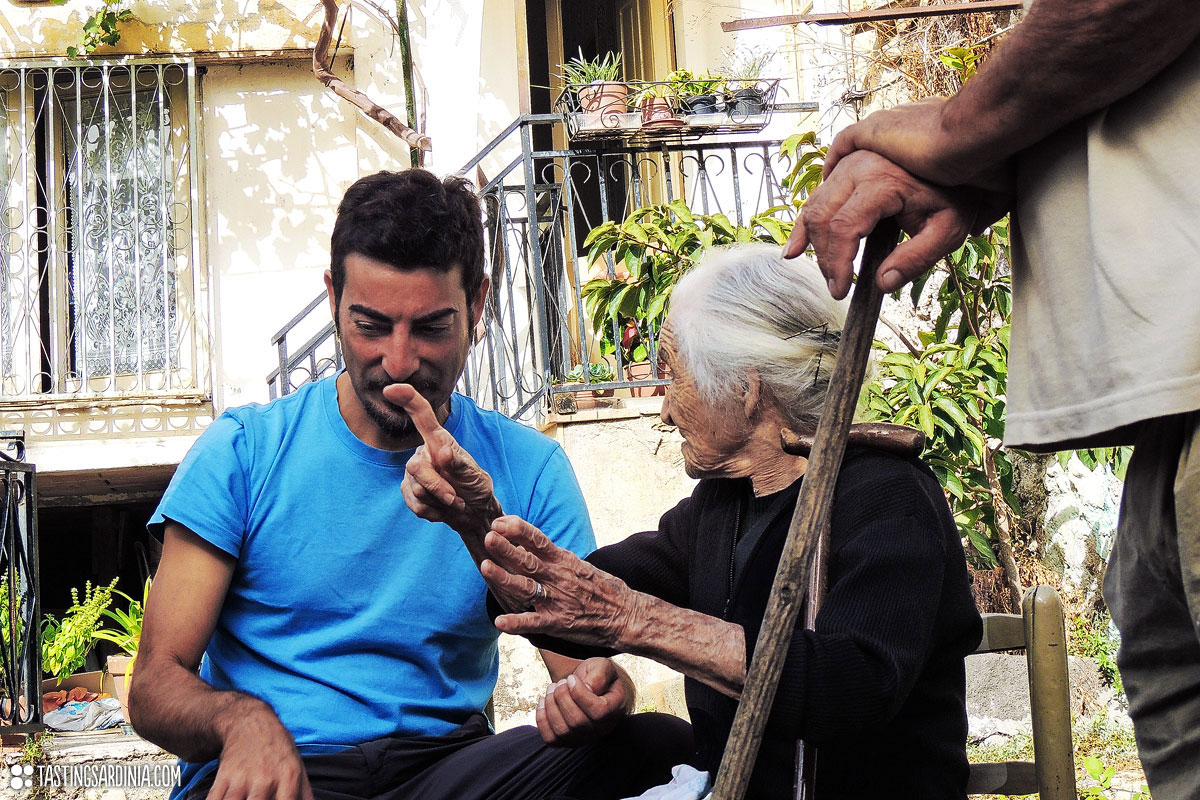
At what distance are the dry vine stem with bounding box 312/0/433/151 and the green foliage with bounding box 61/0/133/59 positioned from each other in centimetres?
133

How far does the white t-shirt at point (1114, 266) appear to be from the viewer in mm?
1153

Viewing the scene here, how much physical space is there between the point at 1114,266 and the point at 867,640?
0.71m

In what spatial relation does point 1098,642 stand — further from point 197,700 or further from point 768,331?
point 197,700

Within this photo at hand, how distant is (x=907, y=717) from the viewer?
1.92m

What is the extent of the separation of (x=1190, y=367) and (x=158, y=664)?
1812 millimetres

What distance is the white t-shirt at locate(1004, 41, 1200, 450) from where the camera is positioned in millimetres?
1153

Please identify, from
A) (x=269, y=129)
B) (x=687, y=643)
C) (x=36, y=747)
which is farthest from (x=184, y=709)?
(x=269, y=129)

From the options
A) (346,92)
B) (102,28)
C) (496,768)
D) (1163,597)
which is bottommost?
(496,768)

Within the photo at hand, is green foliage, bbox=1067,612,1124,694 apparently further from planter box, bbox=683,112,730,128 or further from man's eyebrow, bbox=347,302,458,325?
man's eyebrow, bbox=347,302,458,325

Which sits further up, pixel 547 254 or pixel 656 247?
pixel 547 254

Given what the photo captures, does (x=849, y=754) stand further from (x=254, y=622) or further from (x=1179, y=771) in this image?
(x=254, y=622)

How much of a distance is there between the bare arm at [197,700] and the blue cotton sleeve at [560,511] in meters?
0.66

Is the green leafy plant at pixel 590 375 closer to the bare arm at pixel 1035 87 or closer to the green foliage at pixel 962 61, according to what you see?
the green foliage at pixel 962 61

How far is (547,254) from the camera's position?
6.50m
